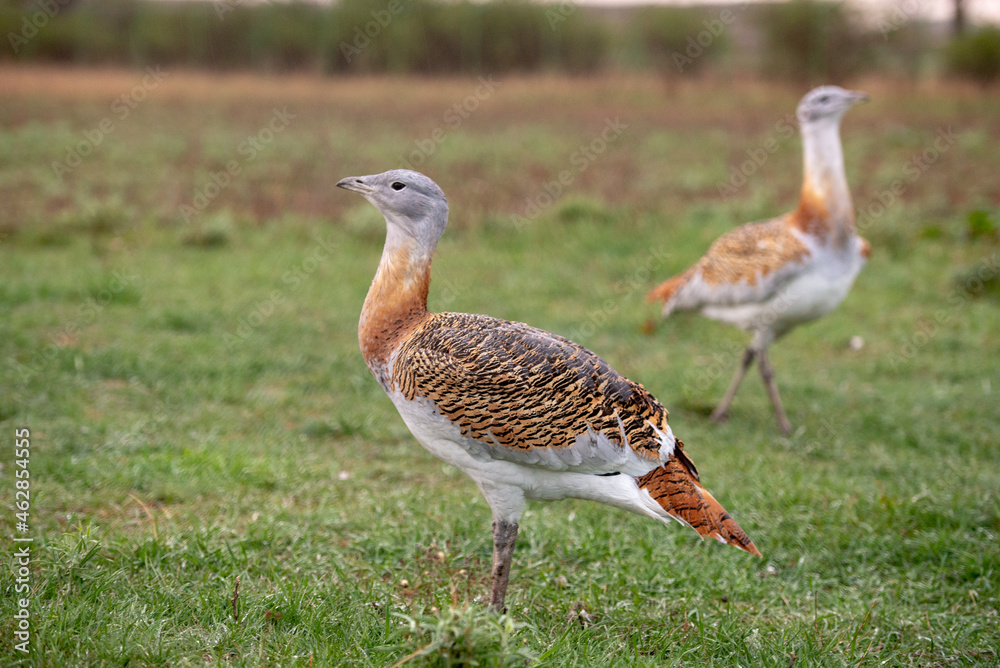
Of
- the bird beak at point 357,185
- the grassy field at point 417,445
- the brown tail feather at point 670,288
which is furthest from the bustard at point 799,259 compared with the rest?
the bird beak at point 357,185

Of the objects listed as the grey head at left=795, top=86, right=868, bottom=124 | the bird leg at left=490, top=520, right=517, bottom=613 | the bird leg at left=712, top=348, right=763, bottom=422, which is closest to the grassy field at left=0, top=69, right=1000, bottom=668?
the bird leg at left=712, top=348, right=763, bottom=422

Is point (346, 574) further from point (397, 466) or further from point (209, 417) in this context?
point (209, 417)

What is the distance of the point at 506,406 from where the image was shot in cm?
304

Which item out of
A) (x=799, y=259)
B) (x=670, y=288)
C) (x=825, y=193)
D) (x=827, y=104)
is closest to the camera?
(x=799, y=259)

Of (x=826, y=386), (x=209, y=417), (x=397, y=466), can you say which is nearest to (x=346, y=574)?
(x=397, y=466)

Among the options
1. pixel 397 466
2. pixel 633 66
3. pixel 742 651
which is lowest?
pixel 633 66

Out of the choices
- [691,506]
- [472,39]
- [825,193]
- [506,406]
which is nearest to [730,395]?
[825,193]

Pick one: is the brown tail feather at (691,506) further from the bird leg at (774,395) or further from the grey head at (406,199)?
the bird leg at (774,395)

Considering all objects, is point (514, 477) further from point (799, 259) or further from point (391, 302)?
point (799, 259)

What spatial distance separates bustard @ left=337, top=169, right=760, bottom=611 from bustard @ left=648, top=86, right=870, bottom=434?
2645 mm

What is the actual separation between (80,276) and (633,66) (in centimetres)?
1828

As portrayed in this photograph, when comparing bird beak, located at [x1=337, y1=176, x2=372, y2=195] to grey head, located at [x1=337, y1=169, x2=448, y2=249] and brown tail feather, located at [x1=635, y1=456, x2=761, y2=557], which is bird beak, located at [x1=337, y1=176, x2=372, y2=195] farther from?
brown tail feather, located at [x1=635, y1=456, x2=761, y2=557]

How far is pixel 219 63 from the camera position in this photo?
73.6 ft

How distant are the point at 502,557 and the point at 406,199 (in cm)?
137
